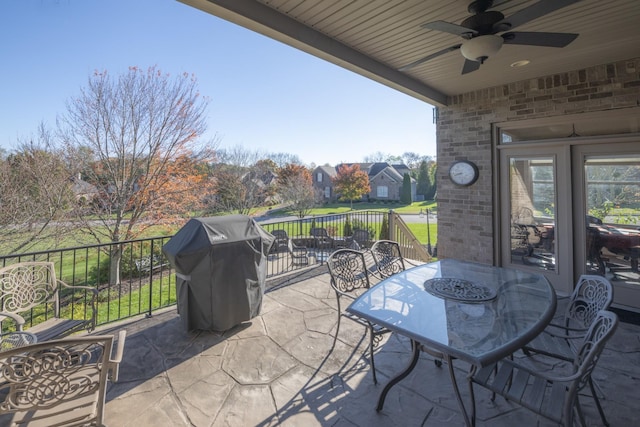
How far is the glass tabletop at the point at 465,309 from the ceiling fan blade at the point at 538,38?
183cm

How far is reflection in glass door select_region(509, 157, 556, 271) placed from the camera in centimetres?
397

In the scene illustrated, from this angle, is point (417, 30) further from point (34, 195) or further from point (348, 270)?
point (34, 195)

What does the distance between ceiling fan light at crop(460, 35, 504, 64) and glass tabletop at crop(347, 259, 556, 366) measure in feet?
5.88

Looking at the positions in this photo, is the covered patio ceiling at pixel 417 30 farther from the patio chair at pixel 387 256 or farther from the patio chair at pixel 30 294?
the patio chair at pixel 30 294

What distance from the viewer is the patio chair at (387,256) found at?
3287 mm

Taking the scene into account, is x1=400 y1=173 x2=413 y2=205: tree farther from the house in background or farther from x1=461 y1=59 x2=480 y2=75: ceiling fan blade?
x1=461 y1=59 x2=480 y2=75: ceiling fan blade

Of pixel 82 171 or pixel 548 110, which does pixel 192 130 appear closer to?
pixel 82 171

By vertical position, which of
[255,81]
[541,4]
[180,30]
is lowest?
[541,4]

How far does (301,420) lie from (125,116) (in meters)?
7.24

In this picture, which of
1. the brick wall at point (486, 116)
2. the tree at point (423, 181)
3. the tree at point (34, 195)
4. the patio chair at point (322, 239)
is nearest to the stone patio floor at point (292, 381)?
the brick wall at point (486, 116)

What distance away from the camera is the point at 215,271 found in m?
2.74

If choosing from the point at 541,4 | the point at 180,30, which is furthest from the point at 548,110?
the point at 180,30

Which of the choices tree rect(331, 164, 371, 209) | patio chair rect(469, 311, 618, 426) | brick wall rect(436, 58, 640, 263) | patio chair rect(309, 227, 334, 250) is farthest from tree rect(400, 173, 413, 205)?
patio chair rect(469, 311, 618, 426)

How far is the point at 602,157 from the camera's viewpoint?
3605 millimetres
